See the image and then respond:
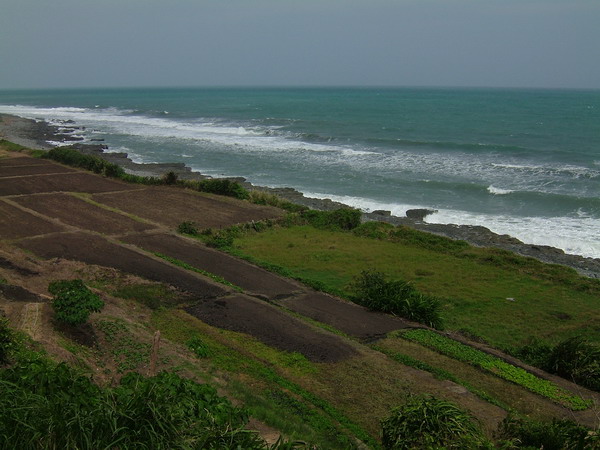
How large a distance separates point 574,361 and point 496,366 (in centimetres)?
189

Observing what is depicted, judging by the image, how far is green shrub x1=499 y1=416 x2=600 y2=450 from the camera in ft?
28.8

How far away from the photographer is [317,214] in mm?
27875

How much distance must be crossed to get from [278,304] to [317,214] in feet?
37.2

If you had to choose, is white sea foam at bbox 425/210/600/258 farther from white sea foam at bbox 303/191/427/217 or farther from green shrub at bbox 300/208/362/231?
green shrub at bbox 300/208/362/231

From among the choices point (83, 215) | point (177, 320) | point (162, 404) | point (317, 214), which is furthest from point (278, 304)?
point (83, 215)

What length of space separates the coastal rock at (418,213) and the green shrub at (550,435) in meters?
21.2

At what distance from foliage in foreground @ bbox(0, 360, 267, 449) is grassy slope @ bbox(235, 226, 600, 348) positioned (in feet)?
33.9

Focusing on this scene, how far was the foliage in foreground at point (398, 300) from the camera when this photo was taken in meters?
16.5

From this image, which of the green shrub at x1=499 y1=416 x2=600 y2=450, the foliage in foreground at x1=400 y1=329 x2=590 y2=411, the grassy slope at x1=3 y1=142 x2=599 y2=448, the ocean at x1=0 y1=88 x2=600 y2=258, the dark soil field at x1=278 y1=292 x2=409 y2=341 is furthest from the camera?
the ocean at x1=0 y1=88 x2=600 y2=258

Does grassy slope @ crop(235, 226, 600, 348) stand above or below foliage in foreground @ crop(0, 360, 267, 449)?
below

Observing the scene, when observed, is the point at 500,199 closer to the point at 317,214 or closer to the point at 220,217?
the point at 317,214

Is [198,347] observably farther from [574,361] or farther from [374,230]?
[374,230]

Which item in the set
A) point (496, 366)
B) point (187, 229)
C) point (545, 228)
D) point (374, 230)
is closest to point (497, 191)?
Answer: point (545, 228)

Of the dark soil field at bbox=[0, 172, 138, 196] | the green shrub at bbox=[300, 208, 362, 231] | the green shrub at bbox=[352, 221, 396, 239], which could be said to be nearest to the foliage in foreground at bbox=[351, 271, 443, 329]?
the green shrub at bbox=[352, 221, 396, 239]
